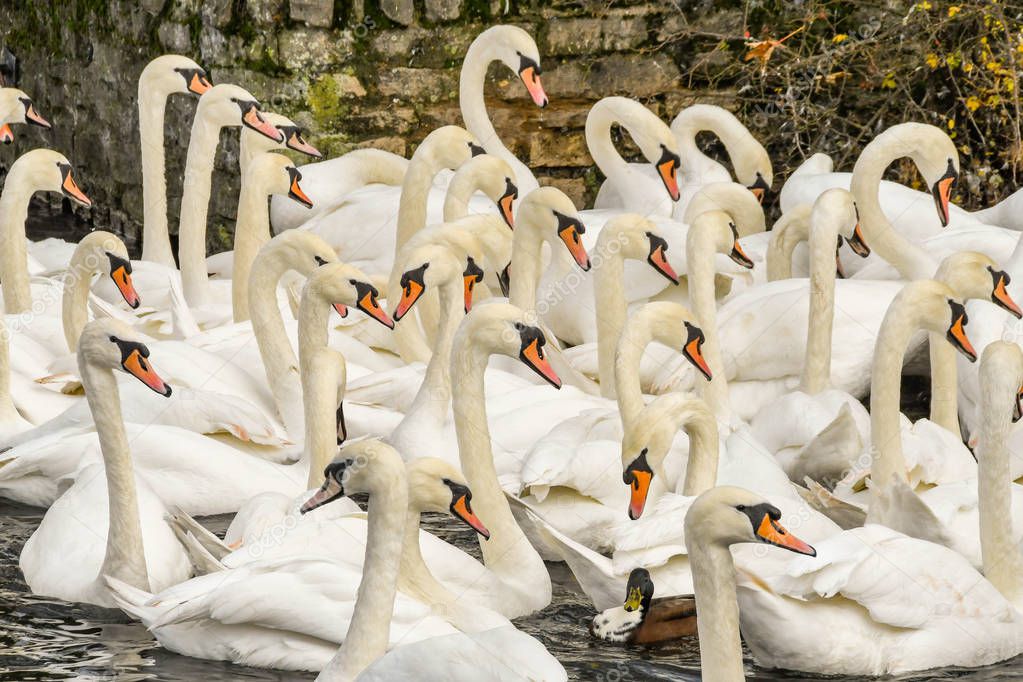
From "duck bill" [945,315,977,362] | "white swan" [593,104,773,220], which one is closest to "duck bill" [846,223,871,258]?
"duck bill" [945,315,977,362]

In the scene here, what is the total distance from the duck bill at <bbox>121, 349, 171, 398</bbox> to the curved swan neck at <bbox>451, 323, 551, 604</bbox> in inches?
38.3

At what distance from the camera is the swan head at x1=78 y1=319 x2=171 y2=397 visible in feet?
20.0

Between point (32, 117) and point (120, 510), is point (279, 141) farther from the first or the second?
point (120, 510)

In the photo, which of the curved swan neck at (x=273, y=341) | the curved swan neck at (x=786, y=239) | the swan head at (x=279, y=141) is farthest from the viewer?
the swan head at (x=279, y=141)

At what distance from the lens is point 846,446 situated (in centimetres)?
694

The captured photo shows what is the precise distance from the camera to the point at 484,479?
6355 mm

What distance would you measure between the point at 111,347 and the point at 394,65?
521 cm

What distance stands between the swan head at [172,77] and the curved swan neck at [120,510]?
14.8 feet

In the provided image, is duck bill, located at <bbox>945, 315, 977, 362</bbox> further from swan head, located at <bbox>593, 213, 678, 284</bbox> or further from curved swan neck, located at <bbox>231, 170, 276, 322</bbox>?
curved swan neck, located at <bbox>231, 170, 276, 322</bbox>

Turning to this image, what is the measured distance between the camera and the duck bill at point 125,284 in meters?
8.23

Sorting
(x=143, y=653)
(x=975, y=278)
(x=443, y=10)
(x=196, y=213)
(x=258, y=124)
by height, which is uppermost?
(x=443, y=10)

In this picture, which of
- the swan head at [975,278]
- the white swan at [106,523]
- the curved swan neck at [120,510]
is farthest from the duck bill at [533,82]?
the curved swan neck at [120,510]

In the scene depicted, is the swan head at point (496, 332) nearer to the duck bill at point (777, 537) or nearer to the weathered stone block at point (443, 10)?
the duck bill at point (777, 537)

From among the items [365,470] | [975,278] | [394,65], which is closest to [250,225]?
[394,65]
